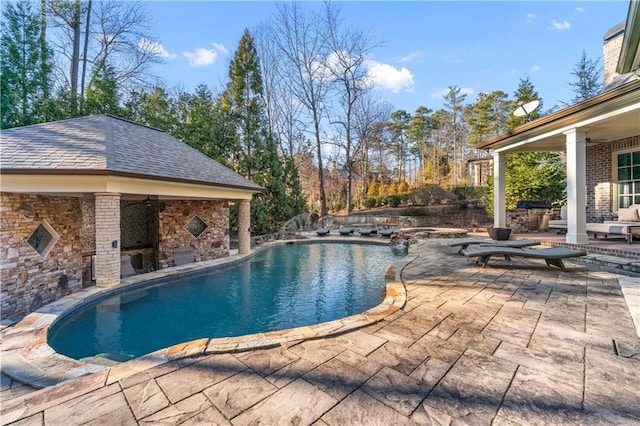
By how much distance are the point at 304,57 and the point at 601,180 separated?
17.8 meters

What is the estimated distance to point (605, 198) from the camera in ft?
30.1

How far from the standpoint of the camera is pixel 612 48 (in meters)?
10.7

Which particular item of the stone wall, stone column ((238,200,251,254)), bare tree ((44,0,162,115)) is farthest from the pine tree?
stone column ((238,200,251,254))

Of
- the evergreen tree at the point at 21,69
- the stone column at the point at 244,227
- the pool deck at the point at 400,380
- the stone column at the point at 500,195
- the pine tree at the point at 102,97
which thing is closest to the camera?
the pool deck at the point at 400,380

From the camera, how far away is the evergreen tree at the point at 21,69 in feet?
36.7

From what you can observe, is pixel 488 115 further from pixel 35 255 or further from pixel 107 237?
pixel 35 255

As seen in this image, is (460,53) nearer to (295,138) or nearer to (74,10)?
(295,138)

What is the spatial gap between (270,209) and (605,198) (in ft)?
44.6

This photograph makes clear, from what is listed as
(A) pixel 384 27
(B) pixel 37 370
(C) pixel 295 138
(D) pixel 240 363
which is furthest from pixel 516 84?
(B) pixel 37 370

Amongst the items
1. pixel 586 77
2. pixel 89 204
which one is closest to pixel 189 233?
pixel 89 204

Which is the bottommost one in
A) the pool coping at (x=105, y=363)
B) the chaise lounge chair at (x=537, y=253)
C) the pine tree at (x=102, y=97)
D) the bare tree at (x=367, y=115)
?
the pool coping at (x=105, y=363)

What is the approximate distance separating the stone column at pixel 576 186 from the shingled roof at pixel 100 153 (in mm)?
9189

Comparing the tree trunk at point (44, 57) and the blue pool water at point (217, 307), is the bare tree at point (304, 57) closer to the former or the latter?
the tree trunk at point (44, 57)

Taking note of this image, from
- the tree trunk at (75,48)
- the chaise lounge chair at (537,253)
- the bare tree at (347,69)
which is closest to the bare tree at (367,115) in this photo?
the bare tree at (347,69)
